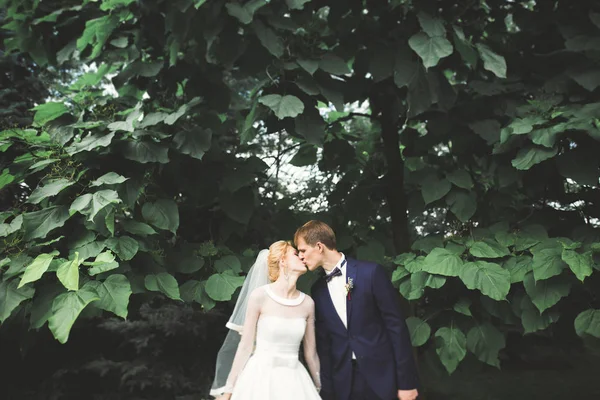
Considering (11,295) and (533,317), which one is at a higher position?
(11,295)

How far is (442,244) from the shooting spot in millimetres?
3584

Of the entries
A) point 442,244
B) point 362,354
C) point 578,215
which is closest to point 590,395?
point 578,215

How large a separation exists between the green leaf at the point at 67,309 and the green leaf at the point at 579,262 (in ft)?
8.00

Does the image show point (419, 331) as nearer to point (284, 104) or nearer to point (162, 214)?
point (284, 104)

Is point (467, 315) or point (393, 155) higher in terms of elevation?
point (393, 155)

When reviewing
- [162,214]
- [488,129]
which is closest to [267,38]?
[162,214]

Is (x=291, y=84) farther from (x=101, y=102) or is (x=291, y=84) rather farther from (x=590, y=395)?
(x=590, y=395)

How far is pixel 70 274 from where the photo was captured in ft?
8.54

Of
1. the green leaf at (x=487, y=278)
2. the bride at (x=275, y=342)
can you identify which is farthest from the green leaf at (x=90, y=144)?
the green leaf at (x=487, y=278)

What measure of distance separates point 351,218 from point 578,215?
1597 millimetres

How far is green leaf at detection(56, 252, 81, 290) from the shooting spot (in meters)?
2.56

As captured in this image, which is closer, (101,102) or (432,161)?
(101,102)

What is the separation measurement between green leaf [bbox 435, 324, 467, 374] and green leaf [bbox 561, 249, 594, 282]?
2.76 feet

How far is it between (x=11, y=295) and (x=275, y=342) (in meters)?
1.35
